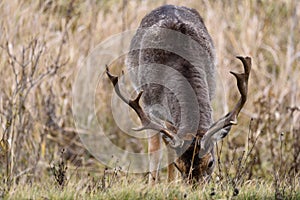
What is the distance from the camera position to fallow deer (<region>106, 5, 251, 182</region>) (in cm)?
607

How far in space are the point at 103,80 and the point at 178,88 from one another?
3660 mm

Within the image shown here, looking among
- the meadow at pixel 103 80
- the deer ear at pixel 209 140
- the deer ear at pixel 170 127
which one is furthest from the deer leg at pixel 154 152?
the deer ear at pixel 209 140

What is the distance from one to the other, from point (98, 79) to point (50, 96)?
131 centimetres

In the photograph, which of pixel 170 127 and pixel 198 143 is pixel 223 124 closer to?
pixel 198 143

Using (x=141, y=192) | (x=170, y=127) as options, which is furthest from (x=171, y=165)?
(x=141, y=192)

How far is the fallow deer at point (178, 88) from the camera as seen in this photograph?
6.07m

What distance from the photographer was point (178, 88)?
682 cm

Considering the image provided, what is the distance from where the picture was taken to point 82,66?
401 inches

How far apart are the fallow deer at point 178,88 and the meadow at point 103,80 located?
80cm

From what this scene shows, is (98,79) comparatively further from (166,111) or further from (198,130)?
(198,130)

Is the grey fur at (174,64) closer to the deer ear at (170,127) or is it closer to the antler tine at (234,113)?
the deer ear at (170,127)

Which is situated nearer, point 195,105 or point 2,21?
point 195,105

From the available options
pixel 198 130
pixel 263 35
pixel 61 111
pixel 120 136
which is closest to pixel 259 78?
pixel 263 35

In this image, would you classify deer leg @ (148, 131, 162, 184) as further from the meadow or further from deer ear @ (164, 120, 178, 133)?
deer ear @ (164, 120, 178, 133)
